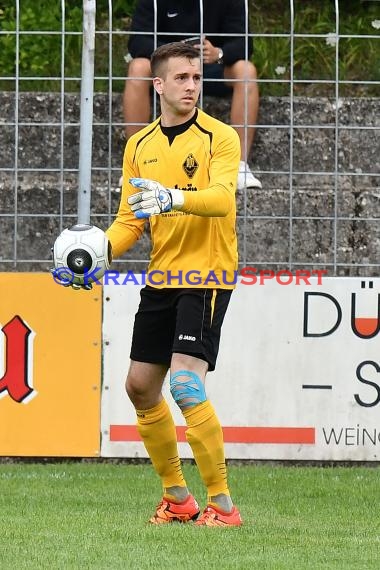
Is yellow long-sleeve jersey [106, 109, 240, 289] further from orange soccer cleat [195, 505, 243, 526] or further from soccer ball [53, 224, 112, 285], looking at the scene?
orange soccer cleat [195, 505, 243, 526]

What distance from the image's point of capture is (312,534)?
5609 millimetres

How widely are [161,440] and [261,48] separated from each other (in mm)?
4965

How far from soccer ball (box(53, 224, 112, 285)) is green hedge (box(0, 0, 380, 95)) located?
392 cm

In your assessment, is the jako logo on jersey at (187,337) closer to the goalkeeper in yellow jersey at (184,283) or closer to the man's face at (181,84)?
the goalkeeper in yellow jersey at (184,283)

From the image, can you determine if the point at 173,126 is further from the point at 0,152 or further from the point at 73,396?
the point at 0,152

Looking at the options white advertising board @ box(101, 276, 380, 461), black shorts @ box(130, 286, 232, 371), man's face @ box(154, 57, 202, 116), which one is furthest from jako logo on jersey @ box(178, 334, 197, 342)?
white advertising board @ box(101, 276, 380, 461)

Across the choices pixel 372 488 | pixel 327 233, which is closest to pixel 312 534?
pixel 372 488

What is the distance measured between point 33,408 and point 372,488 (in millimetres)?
2193

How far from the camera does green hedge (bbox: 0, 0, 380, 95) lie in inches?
395

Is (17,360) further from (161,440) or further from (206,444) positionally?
(206,444)

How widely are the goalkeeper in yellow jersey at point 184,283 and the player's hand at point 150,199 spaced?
10 cm

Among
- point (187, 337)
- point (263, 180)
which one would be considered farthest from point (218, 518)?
point (263, 180)

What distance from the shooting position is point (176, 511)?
608 cm

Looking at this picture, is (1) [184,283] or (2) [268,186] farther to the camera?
(2) [268,186]
